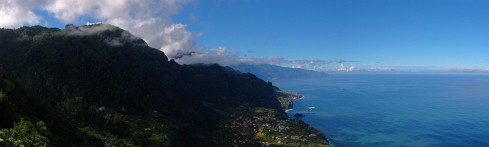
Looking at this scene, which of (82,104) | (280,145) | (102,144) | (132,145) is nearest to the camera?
(102,144)

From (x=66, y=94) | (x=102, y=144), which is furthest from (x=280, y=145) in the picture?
(x=66, y=94)

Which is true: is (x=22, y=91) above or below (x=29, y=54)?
below

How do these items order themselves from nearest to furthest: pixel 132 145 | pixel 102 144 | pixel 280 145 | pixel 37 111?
pixel 37 111 < pixel 102 144 < pixel 132 145 < pixel 280 145

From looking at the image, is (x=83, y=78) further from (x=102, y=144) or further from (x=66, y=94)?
(x=102, y=144)

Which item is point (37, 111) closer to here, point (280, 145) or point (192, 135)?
point (192, 135)

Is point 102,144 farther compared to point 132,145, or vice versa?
point 132,145

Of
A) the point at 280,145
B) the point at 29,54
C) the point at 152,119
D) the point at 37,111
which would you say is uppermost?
the point at 29,54

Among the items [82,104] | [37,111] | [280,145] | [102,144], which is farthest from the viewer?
[280,145]

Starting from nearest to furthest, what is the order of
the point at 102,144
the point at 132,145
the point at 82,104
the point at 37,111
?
the point at 37,111, the point at 102,144, the point at 132,145, the point at 82,104

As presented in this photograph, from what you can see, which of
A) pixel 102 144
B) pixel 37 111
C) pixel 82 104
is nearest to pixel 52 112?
pixel 37 111
